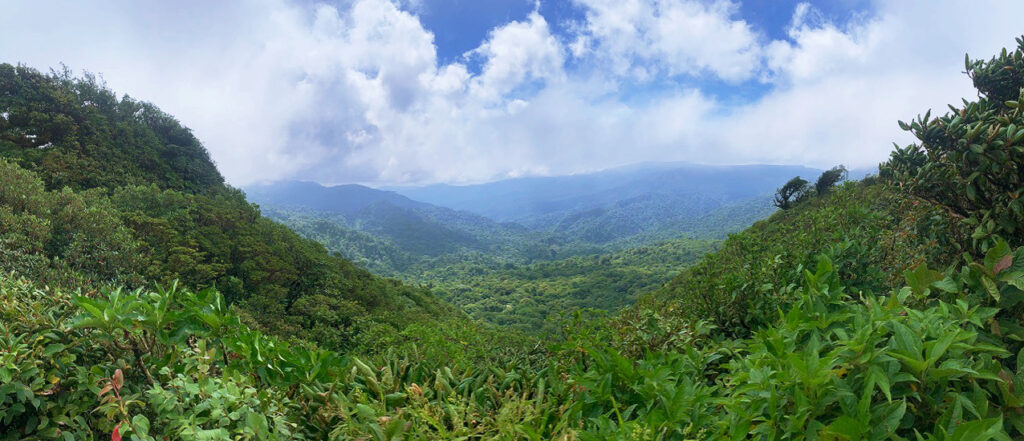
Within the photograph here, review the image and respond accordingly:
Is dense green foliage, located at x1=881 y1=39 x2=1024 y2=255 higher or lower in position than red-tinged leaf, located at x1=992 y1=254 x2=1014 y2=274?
higher

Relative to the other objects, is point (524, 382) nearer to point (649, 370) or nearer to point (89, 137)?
point (649, 370)

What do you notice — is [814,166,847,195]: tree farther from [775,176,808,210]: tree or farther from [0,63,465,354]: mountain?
[0,63,465,354]: mountain

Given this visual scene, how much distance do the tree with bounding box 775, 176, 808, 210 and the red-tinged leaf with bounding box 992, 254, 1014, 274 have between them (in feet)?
132

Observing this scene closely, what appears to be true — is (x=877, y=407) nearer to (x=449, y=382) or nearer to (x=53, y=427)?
(x=449, y=382)

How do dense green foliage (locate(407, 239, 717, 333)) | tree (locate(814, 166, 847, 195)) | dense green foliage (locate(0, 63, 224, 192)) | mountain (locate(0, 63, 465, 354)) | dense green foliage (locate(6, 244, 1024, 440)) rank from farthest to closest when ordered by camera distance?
dense green foliage (locate(407, 239, 717, 333))
tree (locate(814, 166, 847, 195))
dense green foliage (locate(0, 63, 224, 192))
mountain (locate(0, 63, 465, 354))
dense green foliage (locate(6, 244, 1024, 440))

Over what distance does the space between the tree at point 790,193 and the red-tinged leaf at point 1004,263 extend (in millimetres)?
40121

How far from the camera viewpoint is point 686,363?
2064 mm

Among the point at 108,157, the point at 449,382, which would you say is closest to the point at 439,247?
the point at 108,157

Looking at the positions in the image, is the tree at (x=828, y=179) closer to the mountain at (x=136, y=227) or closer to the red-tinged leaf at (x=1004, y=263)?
the mountain at (x=136, y=227)

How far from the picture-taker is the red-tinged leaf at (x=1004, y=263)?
5.04ft

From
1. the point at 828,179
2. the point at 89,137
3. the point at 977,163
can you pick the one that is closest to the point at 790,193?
the point at 828,179

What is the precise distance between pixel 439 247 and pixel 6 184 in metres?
156

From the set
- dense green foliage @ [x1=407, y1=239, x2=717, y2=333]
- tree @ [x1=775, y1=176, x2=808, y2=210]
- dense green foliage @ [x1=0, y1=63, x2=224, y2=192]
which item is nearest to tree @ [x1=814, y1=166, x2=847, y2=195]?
tree @ [x1=775, y1=176, x2=808, y2=210]

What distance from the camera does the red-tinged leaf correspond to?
1536 millimetres
